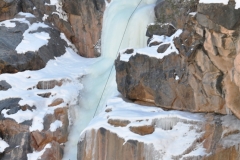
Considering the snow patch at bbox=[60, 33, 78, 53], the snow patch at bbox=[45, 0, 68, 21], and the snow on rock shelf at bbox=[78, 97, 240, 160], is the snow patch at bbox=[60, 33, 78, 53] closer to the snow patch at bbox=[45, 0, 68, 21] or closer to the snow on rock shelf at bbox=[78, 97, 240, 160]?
the snow patch at bbox=[45, 0, 68, 21]

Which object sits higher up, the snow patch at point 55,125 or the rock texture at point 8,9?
the rock texture at point 8,9

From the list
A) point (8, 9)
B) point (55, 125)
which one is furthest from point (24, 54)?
point (55, 125)

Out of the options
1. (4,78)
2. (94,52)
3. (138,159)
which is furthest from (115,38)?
(138,159)

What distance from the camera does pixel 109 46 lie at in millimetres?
14711

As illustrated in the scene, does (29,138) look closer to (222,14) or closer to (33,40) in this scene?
(33,40)

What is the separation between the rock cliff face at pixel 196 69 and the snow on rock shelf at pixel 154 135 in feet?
1.11

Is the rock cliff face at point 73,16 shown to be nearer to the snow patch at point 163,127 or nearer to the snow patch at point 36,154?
the snow patch at point 36,154

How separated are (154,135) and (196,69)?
4.98 ft

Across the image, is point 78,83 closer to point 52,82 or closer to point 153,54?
point 52,82

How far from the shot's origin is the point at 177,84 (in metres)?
9.96

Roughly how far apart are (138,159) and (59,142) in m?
3.53

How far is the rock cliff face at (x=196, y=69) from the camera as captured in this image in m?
7.59

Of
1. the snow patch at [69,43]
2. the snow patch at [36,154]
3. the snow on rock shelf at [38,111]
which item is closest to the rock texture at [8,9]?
the snow patch at [69,43]

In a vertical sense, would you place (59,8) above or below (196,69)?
above
